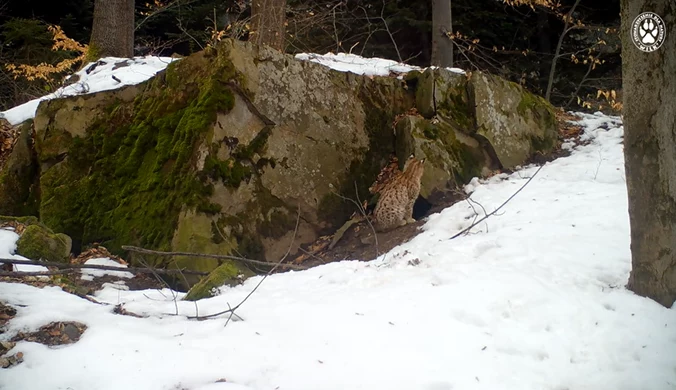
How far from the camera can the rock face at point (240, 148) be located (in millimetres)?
6199

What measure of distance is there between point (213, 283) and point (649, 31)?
394 centimetres

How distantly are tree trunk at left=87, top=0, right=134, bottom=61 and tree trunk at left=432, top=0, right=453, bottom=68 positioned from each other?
634 centimetres

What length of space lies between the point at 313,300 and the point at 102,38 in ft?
26.8

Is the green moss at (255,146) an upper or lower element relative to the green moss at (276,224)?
upper

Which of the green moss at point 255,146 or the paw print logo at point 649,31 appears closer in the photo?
the paw print logo at point 649,31

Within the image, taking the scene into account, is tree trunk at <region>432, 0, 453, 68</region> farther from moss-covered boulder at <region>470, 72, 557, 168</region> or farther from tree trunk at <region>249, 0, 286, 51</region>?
tree trunk at <region>249, 0, 286, 51</region>

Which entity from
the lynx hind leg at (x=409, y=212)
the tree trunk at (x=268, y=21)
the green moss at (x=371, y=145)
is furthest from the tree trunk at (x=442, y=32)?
the lynx hind leg at (x=409, y=212)

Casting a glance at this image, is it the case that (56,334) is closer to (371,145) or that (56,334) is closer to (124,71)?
(371,145)

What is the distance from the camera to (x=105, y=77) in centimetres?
796

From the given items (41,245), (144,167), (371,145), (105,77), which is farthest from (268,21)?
(41,245)

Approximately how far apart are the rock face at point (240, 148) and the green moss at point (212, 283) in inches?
38.5

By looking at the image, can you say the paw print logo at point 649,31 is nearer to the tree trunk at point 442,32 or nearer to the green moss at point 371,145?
the green moss at point 371,145

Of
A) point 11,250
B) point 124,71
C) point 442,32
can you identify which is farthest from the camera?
point 442,32

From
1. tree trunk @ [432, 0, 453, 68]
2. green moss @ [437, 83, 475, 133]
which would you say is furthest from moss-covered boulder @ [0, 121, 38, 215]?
tree trunk @ [432, 0, 453, 68]
